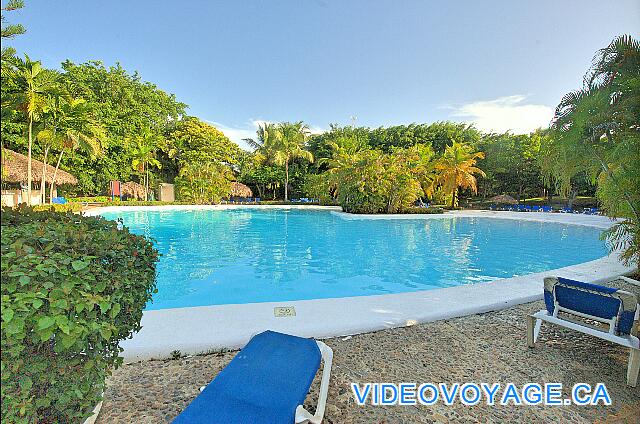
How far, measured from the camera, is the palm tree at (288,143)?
33.8 meters

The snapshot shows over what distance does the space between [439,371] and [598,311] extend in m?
1.84

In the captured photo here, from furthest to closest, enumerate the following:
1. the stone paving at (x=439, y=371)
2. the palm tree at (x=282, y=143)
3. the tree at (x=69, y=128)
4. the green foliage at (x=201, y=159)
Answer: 1. the palm tree at (x=282, y=143)
2. the green foliage at (x=201, y=159)
3. the tree at (x=69, y=128)
4. the stone paving at (x=439, y=371)

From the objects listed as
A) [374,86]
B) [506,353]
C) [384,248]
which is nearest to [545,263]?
[384,248]

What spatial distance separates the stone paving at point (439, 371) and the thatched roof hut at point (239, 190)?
32.3 m

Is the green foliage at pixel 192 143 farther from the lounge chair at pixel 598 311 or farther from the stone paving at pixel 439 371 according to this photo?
the lounge chair at pixel 598 311

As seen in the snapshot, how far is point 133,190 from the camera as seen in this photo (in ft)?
104

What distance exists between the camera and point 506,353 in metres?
3.26

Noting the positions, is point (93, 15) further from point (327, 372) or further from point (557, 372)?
point (557, 372)

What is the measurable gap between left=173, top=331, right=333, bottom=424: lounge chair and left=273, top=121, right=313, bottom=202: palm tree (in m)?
31.7

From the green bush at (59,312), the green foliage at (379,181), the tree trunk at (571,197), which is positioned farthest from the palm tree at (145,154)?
the tree trunk at (571,197)

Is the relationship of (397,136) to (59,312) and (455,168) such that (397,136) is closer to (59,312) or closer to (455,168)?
(455,168)

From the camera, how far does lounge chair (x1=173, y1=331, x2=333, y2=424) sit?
1.86 m

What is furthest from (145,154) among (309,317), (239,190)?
(309,317)

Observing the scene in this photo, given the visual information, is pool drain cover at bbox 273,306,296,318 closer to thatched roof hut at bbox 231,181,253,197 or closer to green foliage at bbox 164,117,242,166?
thatched roof hut at bbox 231,181,253,197
